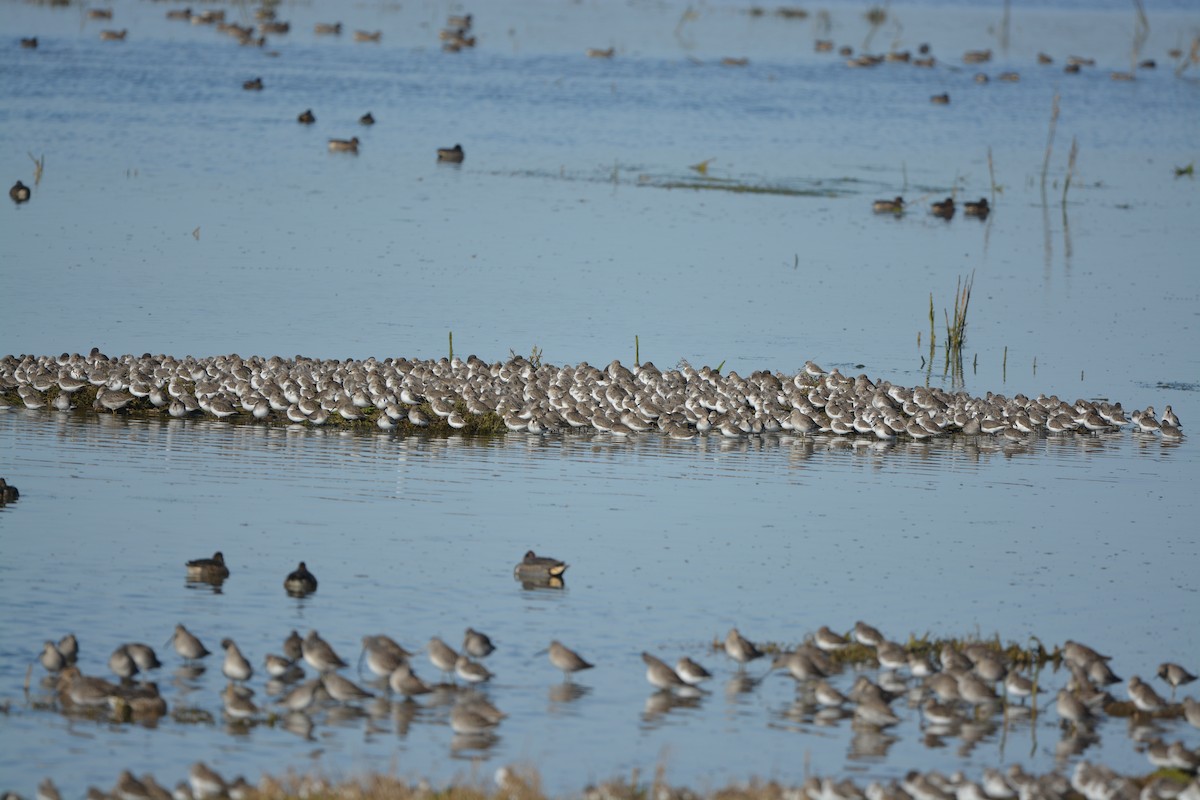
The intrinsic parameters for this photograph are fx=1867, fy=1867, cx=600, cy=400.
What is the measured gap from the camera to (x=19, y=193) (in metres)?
43.5

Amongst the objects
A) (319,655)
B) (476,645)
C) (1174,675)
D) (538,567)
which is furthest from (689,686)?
(1174,675)

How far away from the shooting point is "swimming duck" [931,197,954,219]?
156 ft

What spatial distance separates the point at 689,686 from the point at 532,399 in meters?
10.3

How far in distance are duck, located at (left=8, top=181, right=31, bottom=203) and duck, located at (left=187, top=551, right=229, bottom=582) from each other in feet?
91.7

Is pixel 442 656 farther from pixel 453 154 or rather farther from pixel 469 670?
pixel 453 154

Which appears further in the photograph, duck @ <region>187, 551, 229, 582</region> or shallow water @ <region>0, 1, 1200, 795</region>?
duck @ <region>187, 551, 229, 582</region>

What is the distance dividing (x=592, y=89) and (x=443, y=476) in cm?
5281

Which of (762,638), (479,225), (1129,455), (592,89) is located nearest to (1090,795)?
(762,638)

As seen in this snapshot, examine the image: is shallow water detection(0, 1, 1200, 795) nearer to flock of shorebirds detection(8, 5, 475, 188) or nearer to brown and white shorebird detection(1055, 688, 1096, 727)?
brown and white shorebird detection(1055, 688, 1096, 727)

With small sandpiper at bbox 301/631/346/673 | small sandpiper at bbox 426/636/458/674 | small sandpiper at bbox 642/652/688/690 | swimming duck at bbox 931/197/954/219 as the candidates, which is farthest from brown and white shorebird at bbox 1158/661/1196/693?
swimming duck at bbox 931/197/954/219

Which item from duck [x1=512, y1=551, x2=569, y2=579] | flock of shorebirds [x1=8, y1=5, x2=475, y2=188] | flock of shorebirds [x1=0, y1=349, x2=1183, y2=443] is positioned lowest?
duck [x1=512, y1=551, x2=569, y2=579]

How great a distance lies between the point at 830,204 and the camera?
4909 centimetres

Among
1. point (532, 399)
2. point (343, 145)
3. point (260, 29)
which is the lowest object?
point (532, 399)

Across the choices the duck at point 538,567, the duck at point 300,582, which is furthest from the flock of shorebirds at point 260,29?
the duck at point 300,582
